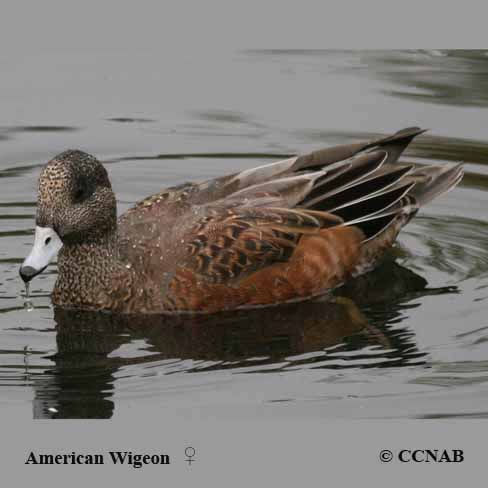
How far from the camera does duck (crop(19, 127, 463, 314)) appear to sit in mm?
9211

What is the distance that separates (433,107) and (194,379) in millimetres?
5824

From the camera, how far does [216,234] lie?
367 inches

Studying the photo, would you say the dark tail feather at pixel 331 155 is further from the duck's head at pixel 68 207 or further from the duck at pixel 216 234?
the duck's head at pixel 68 207

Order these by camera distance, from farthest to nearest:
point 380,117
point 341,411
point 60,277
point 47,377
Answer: point 380,117 < point 60,277 < point 47,377 < point 341,411

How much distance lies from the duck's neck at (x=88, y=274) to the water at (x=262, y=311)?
148 millimetres

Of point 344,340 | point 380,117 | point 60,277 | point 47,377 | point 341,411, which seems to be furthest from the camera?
point 380,117

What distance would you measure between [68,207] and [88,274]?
2.00ft

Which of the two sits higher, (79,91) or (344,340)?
(79,91)

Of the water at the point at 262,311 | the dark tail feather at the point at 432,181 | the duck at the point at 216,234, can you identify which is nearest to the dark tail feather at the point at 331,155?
the duck at the point at 216,234

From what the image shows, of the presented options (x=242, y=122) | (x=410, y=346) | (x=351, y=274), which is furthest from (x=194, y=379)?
(x=242, y=122)

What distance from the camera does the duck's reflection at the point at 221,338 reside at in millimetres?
7918

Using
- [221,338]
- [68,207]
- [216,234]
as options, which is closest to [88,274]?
[68,207]

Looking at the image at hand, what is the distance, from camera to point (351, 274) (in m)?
10.1

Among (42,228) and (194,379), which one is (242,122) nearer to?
(42,228)
